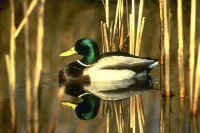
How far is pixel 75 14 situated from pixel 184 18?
8.88 feet

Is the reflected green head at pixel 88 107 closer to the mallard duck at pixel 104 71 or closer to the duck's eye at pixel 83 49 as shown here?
the mallard duck at pixel 104 71

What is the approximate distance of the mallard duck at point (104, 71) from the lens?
958cm

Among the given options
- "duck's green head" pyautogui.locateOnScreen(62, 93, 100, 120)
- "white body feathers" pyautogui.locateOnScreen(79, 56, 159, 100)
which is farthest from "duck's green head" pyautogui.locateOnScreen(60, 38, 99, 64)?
"duck's green head" pyautogui.locateOnScreen(62, 93, 100, 120)

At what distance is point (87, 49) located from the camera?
10305 mm

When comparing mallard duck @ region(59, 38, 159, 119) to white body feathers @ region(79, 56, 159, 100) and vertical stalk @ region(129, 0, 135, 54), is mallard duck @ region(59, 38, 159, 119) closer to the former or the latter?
white body feathers @ region(79, 56, 159, 100)

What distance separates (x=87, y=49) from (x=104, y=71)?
60 cm

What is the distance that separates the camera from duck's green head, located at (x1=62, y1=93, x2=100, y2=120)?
775 cm

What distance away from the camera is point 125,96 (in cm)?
865

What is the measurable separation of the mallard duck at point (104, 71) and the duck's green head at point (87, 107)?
2.06ft

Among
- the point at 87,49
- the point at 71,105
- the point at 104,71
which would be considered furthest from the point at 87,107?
the point at 87,49

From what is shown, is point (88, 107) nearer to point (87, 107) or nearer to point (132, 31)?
point (87, 107)

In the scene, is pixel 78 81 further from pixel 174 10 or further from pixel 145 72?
pixel 174 10

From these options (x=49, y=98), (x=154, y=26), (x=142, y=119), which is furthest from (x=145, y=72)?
(x=154, y=26)

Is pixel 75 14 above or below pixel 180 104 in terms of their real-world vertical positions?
above
